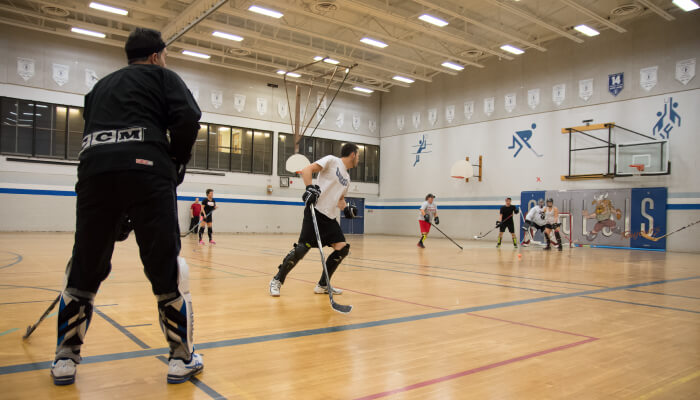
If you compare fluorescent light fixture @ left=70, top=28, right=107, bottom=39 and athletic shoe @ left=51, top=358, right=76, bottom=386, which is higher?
fluorescent light fixture @ left=70, top=28, right=107, bottom=39

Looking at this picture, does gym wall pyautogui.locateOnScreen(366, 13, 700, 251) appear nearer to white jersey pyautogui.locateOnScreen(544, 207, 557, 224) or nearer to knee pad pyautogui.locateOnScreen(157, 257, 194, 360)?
white jersey pyautogui.locateOnScreen(544, 207, 557, 224)

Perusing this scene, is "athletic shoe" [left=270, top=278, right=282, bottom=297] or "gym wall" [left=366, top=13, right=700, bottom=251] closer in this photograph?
"athletic shoe" [left=270, top=278, right=282, bottom=297]

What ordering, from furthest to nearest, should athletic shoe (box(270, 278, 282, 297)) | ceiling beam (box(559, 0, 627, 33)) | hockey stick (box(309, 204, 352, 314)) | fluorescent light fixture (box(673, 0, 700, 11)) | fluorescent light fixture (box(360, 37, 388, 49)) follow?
fluorescent light fixture (box(360, 37, 388, 49)) < ceiling beam (box(559, 0, 627, 33)) < fluorescent light fixture (box(673, 0, 700, 11)) < athletic shoe (box(270, 278, 282, 297)) < hockey stick (box(309, 204, 352, 314))

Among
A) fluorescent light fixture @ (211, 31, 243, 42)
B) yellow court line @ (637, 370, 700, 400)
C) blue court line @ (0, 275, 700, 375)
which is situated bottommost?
blue court line @ (0, 275, 700, 375)

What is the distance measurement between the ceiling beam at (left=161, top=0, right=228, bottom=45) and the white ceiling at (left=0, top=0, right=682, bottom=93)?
35mm

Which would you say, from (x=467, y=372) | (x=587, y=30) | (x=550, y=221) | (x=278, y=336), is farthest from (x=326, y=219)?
(x=587, y=30)

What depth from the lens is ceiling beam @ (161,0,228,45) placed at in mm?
15742

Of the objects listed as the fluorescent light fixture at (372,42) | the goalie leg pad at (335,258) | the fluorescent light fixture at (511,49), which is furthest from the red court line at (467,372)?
the fluorescent light fixture at (511,49)

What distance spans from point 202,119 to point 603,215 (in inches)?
709

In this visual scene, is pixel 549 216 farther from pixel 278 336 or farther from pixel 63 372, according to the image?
pixel 63 372

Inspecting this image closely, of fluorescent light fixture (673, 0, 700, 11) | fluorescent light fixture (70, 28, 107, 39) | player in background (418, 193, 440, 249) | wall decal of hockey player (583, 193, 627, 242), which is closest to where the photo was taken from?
fluorescent light fixture (673, 0, 700, 11)

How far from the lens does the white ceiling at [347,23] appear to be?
16578mm

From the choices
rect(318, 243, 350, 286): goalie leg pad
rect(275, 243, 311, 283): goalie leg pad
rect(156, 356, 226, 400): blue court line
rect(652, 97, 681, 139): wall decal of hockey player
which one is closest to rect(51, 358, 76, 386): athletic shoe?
rect(156, 356, 226, 400): blue court line

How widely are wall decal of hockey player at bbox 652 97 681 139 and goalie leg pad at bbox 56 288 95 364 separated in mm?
19741
